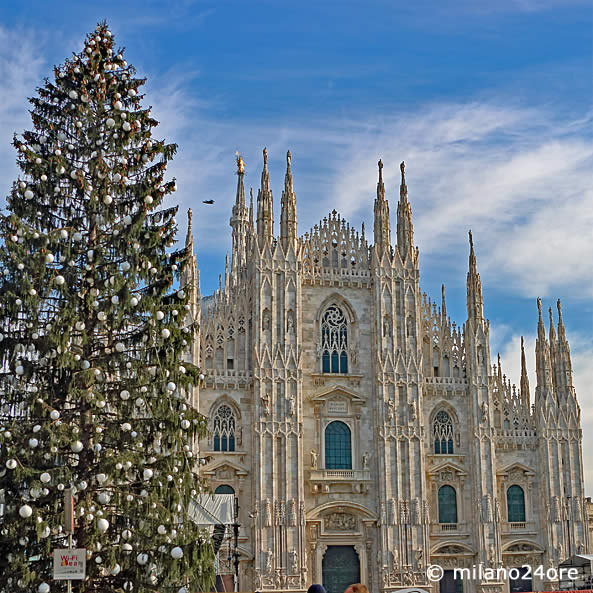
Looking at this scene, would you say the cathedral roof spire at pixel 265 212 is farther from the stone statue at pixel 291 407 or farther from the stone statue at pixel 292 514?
the stone statue at pixel 292 514

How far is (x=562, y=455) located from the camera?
46594mm

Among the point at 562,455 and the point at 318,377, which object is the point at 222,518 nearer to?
the point at 318,377

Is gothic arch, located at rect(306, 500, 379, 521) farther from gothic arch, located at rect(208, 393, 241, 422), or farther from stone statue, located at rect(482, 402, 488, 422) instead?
stone statue, located at rect(482, 402, 488, 422)

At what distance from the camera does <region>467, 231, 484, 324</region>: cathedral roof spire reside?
47369mm

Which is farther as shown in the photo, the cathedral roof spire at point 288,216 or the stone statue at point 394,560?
the cathedral roof spire at point 288,216

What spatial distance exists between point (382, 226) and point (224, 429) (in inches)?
505

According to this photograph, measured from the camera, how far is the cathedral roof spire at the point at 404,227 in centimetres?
4734

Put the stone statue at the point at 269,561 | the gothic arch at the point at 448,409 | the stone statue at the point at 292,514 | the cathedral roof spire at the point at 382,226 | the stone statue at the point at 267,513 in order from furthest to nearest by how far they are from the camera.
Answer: the cathedral roof spire at the point at 382,226
the gothic arch at the point at 448,409
the stone statue at the point at 292,514
the stone statue at the point at 267,513
the stone statue at the point at 269,561

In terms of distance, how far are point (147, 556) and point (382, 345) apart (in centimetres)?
2687

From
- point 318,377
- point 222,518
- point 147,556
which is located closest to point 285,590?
point 222,518

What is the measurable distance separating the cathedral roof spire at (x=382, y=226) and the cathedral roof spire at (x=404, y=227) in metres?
0.78

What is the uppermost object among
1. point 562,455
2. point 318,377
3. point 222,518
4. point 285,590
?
point 318,377

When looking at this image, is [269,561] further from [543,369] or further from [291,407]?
[543,369]

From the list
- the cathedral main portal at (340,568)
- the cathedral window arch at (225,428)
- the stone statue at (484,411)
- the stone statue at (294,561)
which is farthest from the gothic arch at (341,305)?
the stone statue at (294,561)
